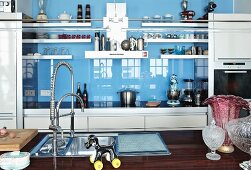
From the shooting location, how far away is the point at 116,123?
12.1ft

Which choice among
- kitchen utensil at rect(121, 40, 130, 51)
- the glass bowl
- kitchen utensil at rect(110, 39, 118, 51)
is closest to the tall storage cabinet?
kitchen utensil at rect(110, 39, 118, 51)

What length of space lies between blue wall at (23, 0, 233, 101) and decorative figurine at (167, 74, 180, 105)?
0.48ft

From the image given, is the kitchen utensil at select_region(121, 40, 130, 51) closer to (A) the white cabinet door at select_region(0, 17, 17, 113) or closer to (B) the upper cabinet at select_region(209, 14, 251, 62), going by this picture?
(B) the upper cabinet at select_region(209, 14, 251, 62)

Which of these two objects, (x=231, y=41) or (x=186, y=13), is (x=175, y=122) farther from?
(x=186, y=13)

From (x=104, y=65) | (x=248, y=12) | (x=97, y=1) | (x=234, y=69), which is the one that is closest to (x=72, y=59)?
(x=104, y=65)

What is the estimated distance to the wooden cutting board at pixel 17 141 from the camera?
1.82 m

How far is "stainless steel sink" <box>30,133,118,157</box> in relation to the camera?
1755 mm

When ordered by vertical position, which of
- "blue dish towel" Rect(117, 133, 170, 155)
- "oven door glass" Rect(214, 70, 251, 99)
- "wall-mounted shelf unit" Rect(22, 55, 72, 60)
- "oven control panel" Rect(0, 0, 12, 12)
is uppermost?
"oven control panel" Rect(0, 0, 12, 12)

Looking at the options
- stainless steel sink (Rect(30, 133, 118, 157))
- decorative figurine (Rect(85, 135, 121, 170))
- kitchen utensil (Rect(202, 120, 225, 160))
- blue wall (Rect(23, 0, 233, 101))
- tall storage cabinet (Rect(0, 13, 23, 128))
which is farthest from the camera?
blue wall (Rect(23, 0, 233, 101))

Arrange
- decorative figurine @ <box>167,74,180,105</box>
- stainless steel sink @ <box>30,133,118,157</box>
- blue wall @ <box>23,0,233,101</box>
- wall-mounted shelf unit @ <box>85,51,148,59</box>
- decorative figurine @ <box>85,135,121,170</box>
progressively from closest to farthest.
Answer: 1. decorative figurine @ <box>85,135,121,170</box>
2. stainless steel sink @ <box>30,133,118,157</box>
3. wall-mounted shelf unit @ <box>85,51,148,59</box>
4. decorative figurine @ <box>167,74,180,105</box>
5. blue wall @ <box>23,0,233,101</box>

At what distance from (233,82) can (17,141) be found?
2.82m

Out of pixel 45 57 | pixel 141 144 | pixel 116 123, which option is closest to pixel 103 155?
pixel 141 144

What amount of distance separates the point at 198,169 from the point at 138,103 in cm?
266

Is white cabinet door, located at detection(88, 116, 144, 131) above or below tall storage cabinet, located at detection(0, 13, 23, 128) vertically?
below
